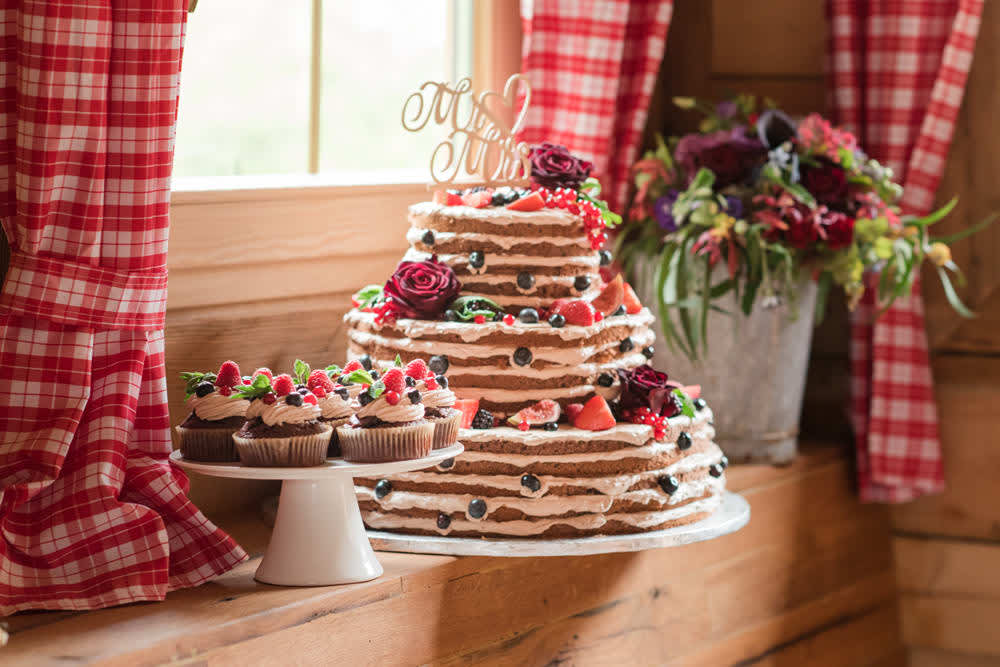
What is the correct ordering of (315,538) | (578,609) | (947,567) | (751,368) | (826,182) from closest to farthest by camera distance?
1. (315,538)
2. (578,609)
3. (826,182)
4. (751,368)
5. (947,567)

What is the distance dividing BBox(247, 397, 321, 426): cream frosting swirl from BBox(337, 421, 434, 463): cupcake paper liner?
6cm

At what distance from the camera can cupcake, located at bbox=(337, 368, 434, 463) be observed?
63.2 inches

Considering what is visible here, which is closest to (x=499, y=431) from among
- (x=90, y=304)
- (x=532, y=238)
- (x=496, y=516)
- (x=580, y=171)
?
(x=496, y=516)

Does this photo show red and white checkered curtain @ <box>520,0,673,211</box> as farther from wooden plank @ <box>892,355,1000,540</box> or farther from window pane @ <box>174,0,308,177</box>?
wooden plank @ <box>892,355,1000,540</box>

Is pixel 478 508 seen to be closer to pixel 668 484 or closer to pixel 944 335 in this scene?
pixel 668 484

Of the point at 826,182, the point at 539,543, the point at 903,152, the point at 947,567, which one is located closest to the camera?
the point at 539,543

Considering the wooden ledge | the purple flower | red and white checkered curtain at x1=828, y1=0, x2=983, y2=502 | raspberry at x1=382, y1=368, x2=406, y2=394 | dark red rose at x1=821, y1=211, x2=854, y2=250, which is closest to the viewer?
the wooden ledge

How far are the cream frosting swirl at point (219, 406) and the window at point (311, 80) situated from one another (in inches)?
19.8

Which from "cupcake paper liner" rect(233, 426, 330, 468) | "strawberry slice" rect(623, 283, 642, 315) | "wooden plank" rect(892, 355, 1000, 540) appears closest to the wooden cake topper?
"strawberry slice" rect(623, 283, 642, 315)

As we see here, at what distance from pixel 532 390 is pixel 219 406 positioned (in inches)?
18.5

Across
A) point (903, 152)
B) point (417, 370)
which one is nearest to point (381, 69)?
point (417, 370)

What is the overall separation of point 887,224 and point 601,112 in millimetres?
577

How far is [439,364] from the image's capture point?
184 centimetres

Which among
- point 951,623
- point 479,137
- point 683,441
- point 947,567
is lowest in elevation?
point 951,623
